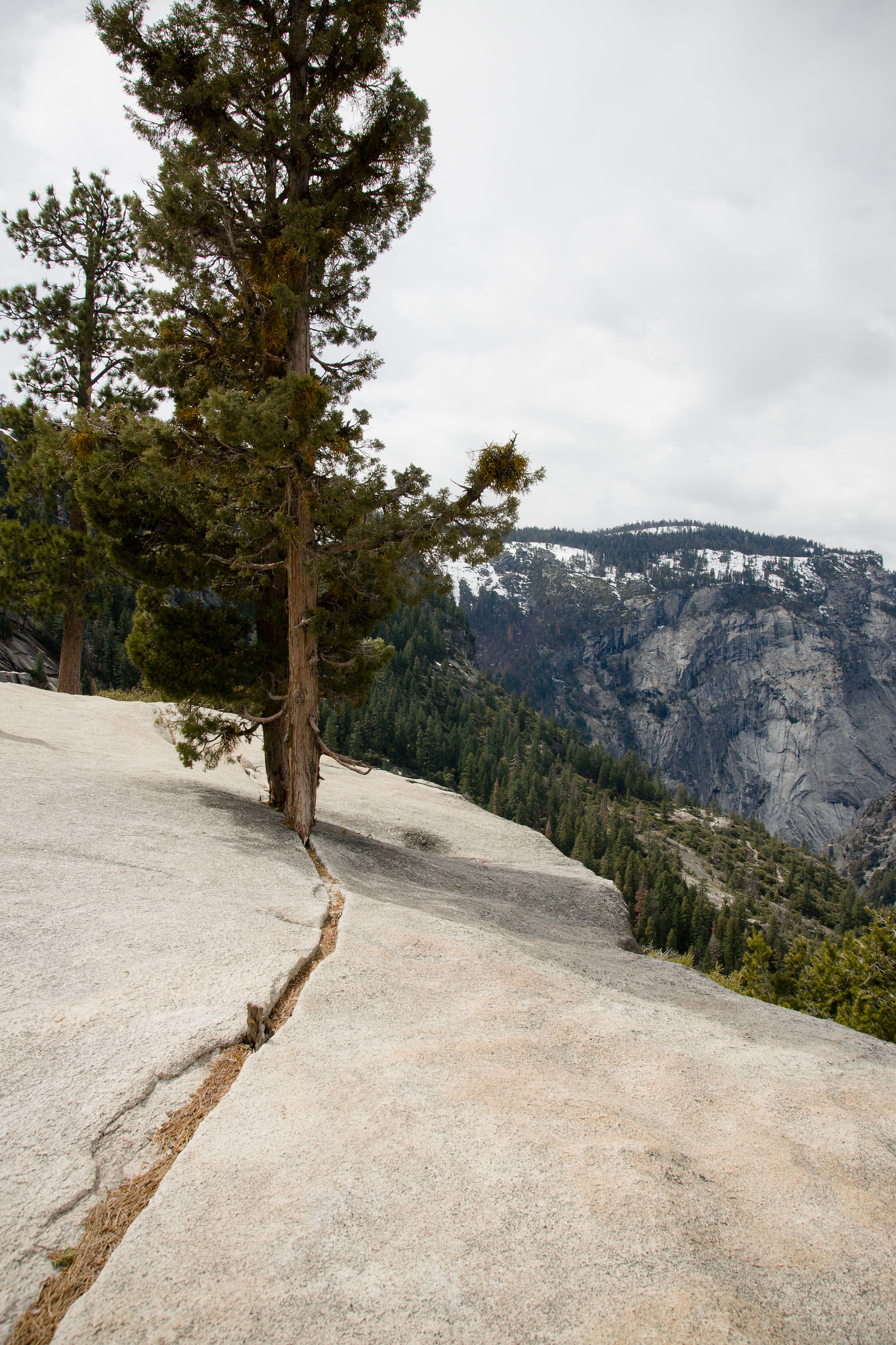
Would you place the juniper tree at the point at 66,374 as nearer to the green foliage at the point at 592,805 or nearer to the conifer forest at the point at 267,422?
the conifer forest at the point at 267,422

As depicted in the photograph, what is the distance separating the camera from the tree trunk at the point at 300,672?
410 inches

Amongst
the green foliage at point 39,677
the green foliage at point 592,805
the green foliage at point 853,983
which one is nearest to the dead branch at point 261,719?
the green foliage at point 853,983

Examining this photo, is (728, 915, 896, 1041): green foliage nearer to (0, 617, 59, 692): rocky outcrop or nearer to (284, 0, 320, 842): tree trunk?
(284, 0, 320, 842): tree trunk

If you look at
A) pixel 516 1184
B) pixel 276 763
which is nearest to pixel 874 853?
pixel 276 763

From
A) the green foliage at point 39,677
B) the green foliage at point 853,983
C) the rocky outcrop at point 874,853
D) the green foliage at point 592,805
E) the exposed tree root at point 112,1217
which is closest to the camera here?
the exposed tree root at point 112,1217

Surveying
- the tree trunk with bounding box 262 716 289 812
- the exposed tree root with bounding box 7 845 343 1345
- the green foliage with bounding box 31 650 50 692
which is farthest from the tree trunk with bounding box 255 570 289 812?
the green foliage with bounding box 31 650 50 692

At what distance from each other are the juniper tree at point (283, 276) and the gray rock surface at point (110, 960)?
2469mm

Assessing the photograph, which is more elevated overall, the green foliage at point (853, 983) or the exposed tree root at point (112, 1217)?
the exposed tree root at point (112, 1217)

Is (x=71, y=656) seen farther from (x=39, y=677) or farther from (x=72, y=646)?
(x=39, y=677)

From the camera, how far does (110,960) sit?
5.00 metres

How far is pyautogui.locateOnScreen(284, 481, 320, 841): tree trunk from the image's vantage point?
34.2 feet

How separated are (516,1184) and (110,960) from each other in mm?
3297

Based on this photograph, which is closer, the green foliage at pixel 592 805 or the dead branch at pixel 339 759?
the dead branch at pixel 339 759

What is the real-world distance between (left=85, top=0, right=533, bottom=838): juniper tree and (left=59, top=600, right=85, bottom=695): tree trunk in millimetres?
11505
